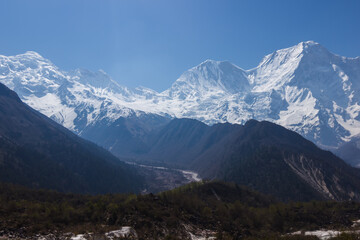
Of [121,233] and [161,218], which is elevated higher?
[161,218]

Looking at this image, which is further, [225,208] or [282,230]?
[225,208]

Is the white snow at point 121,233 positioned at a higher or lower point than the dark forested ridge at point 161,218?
lower

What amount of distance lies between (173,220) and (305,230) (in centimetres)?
3577

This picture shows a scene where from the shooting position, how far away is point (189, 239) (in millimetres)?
63062

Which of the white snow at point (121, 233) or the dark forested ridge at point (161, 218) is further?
the dark forested ridge at point (161, 218)

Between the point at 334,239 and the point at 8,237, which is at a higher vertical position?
the point at 334,239

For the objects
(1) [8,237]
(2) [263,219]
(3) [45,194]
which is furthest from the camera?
(3) [45,194]

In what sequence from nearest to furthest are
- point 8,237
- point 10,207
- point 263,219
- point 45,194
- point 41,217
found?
point 8,237, point 41,217, point 10,207, point 263,219, point 45,194

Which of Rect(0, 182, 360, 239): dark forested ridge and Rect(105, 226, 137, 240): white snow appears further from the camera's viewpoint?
Rect(0, 182, 360, 239): dark forested ridge

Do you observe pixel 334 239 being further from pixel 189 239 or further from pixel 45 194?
pixel 45 194

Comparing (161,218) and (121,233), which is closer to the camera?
(121,233)

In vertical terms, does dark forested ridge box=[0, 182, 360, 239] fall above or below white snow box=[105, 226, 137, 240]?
above

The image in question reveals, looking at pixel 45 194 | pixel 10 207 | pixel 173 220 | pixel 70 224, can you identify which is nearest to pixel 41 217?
pixel 70 224

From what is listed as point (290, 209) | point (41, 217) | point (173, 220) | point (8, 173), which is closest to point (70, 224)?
point (41, 217)
